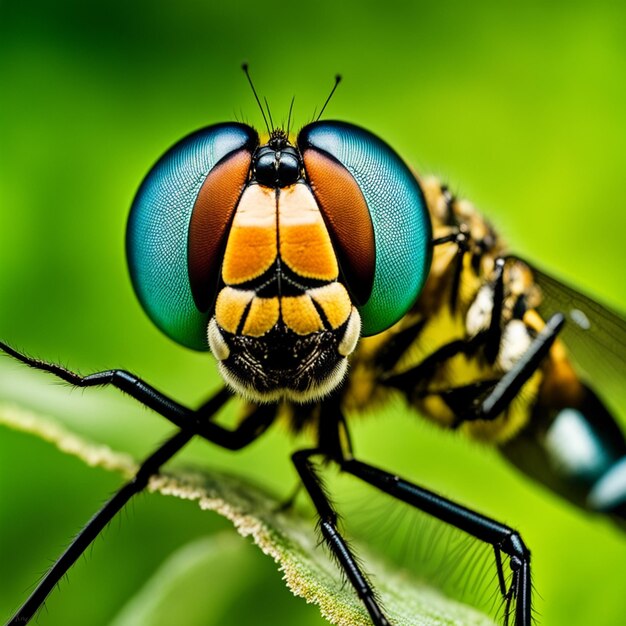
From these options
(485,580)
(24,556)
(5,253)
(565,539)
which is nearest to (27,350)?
(5,253)

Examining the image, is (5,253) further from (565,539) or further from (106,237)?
(565,539)

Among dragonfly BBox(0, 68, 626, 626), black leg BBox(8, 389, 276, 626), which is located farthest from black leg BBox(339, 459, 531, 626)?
black leg BBox(8, 389, 276, 626)

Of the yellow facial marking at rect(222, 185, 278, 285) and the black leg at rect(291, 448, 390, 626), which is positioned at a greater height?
the yellow facial marking at rect(222, 185, 278, 285)

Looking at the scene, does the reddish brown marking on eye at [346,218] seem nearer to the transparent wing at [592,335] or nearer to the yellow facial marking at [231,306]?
the yellow facial marking at [231,306]

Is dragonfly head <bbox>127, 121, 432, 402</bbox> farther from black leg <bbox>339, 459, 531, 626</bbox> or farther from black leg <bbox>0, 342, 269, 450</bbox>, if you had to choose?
black leg <bbox>339, 459, 531, 626</bbox>

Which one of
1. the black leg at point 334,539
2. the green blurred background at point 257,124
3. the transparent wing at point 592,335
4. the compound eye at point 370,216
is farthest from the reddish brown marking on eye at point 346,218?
the green blurred background at point 257,124
